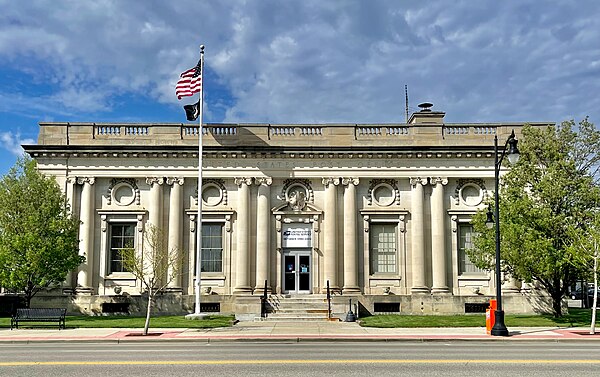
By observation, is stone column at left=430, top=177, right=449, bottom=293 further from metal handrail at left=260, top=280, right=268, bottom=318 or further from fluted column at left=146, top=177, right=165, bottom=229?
fluted column at left=146, top=177, right=165, bottom=229

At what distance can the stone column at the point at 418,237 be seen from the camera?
36.4 metres

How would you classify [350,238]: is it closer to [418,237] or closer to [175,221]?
[418,237]

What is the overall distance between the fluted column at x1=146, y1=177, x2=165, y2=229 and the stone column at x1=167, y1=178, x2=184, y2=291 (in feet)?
1.91

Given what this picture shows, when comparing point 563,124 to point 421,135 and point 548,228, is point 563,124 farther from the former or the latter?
point 421,135

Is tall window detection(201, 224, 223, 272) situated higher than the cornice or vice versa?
the cornice

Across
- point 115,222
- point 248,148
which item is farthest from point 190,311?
point 248,148

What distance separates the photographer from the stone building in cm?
3684

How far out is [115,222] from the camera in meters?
37.4

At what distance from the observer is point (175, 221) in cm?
3691

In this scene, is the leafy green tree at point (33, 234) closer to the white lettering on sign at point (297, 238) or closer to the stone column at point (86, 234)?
the stone column at point (86, 234)

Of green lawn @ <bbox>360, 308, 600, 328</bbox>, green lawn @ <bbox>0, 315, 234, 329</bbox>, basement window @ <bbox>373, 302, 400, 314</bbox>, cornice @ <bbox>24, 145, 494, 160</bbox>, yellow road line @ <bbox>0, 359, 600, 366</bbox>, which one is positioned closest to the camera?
yellow road line @ <bbox>0, 359, 600, 366</bbox>

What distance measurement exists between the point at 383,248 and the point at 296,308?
6773 mm

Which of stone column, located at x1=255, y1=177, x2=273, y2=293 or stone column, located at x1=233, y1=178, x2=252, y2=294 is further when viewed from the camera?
stone column, located at x1=255, y1=177, x2=273, y2=293

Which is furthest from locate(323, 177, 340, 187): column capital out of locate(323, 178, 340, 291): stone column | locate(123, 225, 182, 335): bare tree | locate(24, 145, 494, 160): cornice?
locate(123, 225, 182, 335): bare tree
